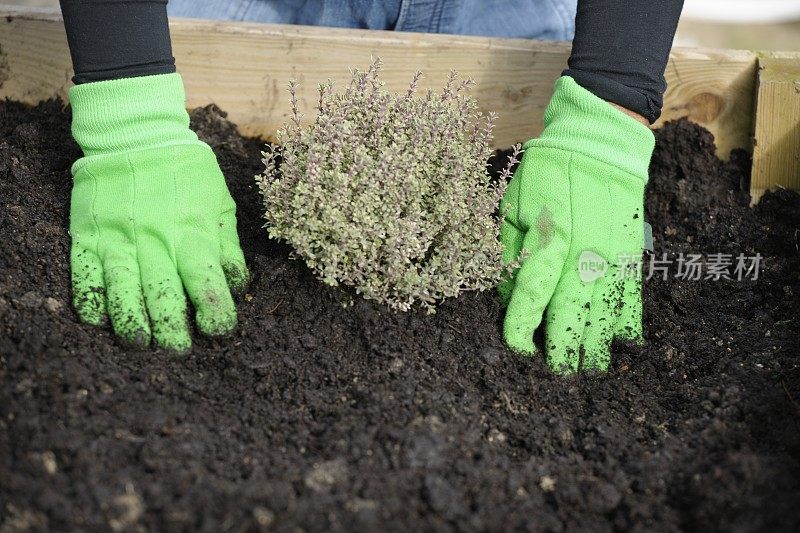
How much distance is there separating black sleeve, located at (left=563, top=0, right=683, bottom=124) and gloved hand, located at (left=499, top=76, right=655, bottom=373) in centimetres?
8

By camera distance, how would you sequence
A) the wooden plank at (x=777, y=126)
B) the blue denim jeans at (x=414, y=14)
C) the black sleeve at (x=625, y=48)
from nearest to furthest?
the black sleeve at (x=625, y=48) < the wooden plank at (x=777, y=126) < the blue denim jeans at (x=414, y=14)

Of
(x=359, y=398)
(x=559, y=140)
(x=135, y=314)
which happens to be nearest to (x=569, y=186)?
(x=559, y=140)

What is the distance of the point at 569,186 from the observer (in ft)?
7.86

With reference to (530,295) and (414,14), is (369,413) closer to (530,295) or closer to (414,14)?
(530,295)

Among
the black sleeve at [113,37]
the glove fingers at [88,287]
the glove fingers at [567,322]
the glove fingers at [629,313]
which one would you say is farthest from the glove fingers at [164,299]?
the glove fingers at [629,313]

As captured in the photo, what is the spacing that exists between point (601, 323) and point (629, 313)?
12cm

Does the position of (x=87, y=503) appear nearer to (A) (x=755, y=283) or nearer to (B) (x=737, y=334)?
(B) (x=737, y=334)

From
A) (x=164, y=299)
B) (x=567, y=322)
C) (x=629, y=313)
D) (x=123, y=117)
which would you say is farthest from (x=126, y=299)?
(x=629, y=313)

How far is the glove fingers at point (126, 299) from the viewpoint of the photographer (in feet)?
6.96

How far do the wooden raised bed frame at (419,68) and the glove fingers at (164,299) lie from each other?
1068 mm

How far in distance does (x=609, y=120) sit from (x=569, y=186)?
264 millimetres

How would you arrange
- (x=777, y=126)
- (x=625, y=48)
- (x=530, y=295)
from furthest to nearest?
1. (x=777, y=126)
2. (x=625, y=48)
3. (x=530, y=295)

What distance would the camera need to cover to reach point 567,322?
230cm

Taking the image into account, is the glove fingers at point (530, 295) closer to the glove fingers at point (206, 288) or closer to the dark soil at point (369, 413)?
the dark soil at point (369, 413)
